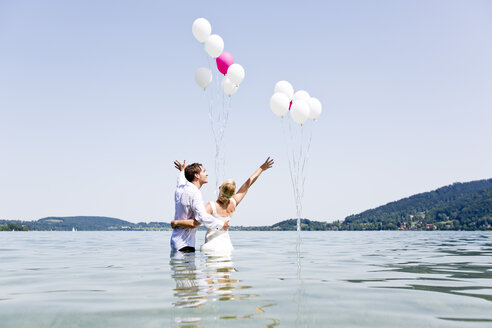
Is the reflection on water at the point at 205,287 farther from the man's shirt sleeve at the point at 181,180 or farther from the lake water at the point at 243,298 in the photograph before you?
the man's shirt sleeve at the point at 181,180

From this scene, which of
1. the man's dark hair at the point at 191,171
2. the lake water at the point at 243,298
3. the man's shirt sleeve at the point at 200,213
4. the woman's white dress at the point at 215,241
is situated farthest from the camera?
the woman's white dress at the point at 215,241

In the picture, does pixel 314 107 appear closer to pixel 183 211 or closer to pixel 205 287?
pixel 183 211

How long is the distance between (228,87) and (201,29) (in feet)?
6.92

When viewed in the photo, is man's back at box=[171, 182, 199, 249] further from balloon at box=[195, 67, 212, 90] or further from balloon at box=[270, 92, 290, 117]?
balloon at box=[270, 92, 290, 117]

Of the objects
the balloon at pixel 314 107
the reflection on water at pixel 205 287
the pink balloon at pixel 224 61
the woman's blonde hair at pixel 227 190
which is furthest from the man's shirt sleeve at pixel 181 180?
the balloon at pixel 314 107

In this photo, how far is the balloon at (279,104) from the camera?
12.7 meters

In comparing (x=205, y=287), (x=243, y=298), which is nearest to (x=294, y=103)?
(x=205, y=287)

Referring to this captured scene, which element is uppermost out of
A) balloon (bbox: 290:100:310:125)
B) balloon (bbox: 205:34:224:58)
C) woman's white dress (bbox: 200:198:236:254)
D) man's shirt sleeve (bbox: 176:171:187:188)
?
balloon (bbox: 205:34:224:58)

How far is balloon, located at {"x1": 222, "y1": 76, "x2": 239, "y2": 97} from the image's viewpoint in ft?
41.5

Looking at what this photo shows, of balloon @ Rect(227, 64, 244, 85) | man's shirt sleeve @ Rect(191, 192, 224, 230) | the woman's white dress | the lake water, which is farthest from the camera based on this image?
balloon @ Rect(227, 64, 244, 85)

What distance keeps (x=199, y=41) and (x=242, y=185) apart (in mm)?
5749

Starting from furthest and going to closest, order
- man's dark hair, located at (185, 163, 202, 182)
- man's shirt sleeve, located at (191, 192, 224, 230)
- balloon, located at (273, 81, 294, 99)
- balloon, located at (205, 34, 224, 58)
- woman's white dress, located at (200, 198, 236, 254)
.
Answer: balloon, located at (273, 81, 294, 99) < balloon, located at (205, 34, 224, 58) < woman's white dress, located at (200, 198, 236, 254) < man's dark hair, located at (185, 163, 202, 182) < man's shirt sleeve, located at (191, 192, 224, 230)

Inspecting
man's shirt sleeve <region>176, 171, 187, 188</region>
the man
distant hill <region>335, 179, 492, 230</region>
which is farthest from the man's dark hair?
distant hill <region>335, 179, 492, 230</region>

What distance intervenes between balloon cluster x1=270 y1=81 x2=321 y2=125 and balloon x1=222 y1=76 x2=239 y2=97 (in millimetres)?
1257
